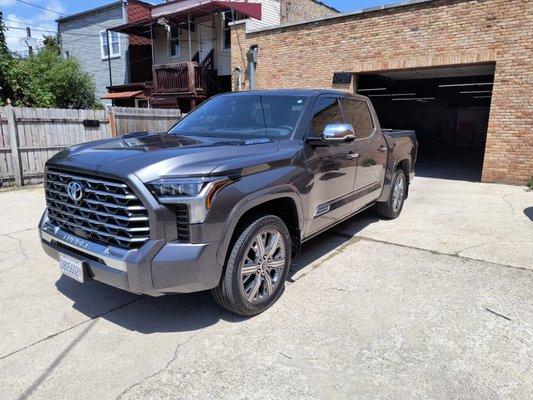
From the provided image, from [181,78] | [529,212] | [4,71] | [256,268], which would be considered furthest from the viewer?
[181,78]

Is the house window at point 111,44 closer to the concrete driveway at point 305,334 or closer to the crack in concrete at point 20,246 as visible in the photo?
the crack in concrete at point 20,246

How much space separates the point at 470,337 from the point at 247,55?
530 inches

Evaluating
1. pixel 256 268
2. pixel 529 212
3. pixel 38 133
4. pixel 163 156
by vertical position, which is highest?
pixel 163 156

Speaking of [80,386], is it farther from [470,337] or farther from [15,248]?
[15,248]

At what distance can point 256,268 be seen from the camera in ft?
11.1

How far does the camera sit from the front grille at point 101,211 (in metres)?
2.79

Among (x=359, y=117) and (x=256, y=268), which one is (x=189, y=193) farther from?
(x=359, y=117)

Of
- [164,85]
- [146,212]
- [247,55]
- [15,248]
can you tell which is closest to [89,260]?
[146,212]

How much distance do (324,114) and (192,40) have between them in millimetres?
18800

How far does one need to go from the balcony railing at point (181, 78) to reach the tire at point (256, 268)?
1611cm

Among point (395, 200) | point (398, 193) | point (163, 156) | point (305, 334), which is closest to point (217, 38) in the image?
point (398, 193)

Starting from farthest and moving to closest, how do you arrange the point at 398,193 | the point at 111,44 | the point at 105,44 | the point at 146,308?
the point at 105,44
the point at 111,44
the point at 398,193
the point at 146,308

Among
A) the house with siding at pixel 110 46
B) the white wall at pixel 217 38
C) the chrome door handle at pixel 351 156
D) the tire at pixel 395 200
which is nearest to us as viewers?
the chrome door handle at pixel 351 156

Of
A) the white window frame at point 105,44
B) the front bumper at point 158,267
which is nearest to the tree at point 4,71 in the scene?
the white window frame at point 105,44
